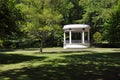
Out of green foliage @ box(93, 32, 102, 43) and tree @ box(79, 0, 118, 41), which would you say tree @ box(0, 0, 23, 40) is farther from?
green foliage @ box(93, 32, 102, 43)

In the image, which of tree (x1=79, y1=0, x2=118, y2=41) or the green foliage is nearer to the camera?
tree (x1=79, y1=0, x2=118, y2=41)

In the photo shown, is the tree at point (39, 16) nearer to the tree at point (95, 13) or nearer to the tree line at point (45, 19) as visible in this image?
the tree line at point (45, 19)

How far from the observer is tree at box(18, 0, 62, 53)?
101 feet

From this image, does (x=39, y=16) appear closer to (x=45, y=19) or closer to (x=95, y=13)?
(x=45, y=19)

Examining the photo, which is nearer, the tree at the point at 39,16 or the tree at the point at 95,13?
the tree at the point at 39,16

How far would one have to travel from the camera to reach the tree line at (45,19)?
22.4 metres

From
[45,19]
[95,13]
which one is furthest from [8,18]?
[95,13]

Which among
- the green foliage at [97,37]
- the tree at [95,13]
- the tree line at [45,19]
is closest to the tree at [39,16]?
the tree line at [45,19]

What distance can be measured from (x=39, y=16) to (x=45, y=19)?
84cm

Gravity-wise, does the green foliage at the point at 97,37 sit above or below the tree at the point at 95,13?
below

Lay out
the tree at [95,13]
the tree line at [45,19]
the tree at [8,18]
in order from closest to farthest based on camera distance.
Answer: the tree at [8,18] → the tree line at [45,19] → the tree at [95,13]

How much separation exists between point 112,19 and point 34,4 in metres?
10.2

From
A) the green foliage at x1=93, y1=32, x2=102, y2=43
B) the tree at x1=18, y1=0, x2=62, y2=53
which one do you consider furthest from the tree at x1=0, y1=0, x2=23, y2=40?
the green foliage at x1=93, y1=32, x2=102, y2=43

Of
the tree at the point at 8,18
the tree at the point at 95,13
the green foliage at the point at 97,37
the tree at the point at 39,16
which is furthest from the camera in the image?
the green foliage at the point at 97,37
